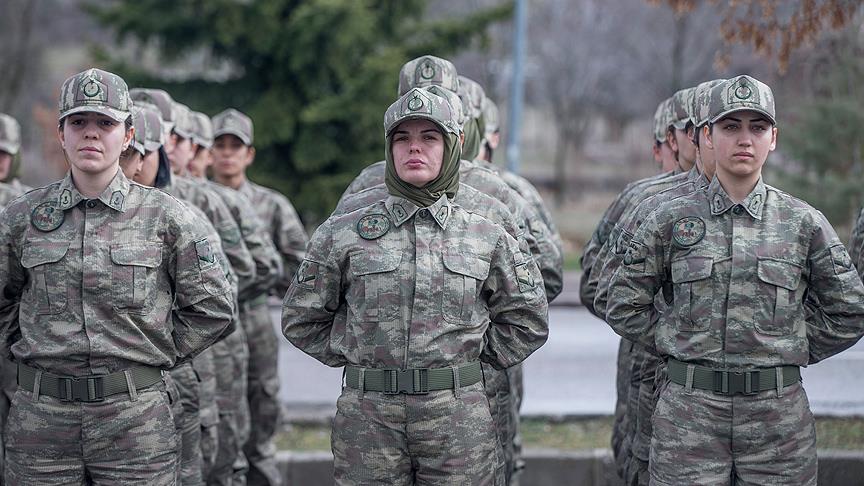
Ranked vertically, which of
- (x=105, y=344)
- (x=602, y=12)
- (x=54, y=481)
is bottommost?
(x=54, y=481)

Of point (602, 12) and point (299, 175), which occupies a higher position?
point (602, 12)

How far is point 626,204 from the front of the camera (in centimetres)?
689

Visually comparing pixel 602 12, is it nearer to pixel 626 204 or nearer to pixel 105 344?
pixel 626 204

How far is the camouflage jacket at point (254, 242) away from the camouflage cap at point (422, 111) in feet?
9.22

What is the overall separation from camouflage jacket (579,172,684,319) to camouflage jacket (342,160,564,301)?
19 centimetres

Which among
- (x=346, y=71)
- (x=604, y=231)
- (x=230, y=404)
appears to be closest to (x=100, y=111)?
(x=230, y=404)

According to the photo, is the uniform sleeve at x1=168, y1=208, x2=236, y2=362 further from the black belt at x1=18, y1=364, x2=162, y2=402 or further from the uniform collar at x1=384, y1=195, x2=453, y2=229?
the uniform collar at x1=384, y1=195, x2=453, y2=229

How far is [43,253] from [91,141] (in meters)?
0.52

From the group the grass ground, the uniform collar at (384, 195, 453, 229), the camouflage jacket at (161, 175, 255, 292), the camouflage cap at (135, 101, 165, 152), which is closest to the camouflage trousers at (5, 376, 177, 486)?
the uniform collar at (384, 195, 453, 229)

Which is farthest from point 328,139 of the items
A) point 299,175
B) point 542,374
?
point 542,374

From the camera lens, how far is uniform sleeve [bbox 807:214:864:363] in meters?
5.12

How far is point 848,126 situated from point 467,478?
1196cm

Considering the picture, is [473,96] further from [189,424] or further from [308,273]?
[189,424]

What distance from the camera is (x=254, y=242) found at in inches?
306
